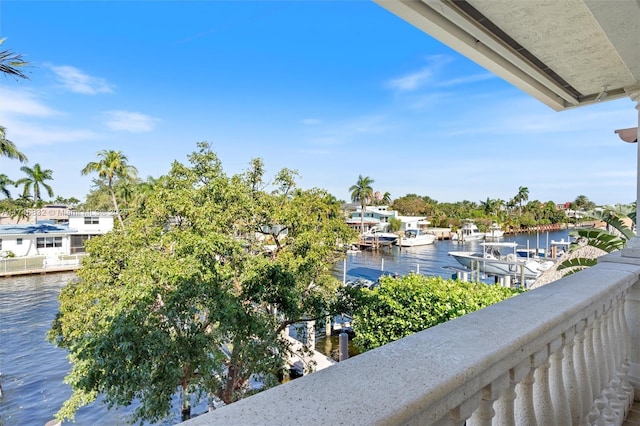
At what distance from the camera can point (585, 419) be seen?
52.6 inches

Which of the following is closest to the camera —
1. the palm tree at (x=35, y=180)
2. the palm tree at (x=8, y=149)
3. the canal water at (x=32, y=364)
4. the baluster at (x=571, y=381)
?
the baluster at (x=571, y=381)

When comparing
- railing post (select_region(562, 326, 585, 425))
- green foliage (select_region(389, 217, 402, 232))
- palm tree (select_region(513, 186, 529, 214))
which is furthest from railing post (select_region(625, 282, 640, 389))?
palm tree (select_region(513, 186, 529, 214))

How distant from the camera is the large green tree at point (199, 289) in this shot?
5.27m

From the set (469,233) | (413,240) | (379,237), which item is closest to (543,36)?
(413,240)

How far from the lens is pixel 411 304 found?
26.8 ft

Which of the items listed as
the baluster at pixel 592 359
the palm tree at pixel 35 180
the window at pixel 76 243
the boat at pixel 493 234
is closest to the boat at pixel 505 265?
the baluster at pixel 592 359

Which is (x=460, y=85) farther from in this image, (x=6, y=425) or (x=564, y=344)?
(x=6, y=425)

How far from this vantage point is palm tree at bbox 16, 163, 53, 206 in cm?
2980

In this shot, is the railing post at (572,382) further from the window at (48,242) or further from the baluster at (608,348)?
the window at (48,242)

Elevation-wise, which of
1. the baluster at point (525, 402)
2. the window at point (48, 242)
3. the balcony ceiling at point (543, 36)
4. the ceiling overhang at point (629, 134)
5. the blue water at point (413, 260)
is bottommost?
the blue water at point (413, 260)

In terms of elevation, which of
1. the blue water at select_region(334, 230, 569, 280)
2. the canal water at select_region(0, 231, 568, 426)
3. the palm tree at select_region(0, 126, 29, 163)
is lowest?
the canal water at select_region(0, 231, 568, 426)

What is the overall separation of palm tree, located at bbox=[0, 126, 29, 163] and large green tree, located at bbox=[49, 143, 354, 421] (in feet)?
28.0

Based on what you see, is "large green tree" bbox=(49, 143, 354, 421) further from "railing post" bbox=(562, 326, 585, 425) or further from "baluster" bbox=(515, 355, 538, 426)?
"baluster" bbox=(515, 355, 538, 426)

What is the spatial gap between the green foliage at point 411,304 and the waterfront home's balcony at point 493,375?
594cm
